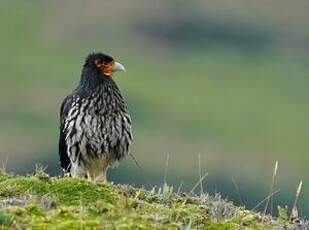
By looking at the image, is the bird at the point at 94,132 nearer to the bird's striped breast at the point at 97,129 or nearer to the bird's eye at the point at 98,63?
the bird's striped breast at the point at 97,129

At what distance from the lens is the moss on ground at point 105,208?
10891mm

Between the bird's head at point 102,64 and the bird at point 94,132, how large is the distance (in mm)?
575

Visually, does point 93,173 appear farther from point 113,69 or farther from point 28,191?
point 28,191

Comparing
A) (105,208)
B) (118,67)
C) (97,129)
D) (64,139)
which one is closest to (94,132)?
(97,129)

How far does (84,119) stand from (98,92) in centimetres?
66

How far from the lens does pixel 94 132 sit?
19.2 m

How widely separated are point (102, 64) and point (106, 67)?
0.27 ft

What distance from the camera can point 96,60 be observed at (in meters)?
20.8

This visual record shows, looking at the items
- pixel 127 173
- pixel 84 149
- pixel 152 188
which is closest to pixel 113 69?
pixel 84 149

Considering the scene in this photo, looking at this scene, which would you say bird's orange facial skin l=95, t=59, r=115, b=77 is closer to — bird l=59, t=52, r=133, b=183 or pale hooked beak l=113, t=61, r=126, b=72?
pale hooked beak l=113, t=61, r=126, b=72

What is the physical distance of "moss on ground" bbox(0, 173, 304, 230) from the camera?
35.7 feet

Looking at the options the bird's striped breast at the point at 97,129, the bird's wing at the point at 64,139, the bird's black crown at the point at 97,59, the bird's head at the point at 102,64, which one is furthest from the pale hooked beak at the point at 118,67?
the bird's wing at the point at 64,139

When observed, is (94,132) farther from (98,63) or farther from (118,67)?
(98,63)

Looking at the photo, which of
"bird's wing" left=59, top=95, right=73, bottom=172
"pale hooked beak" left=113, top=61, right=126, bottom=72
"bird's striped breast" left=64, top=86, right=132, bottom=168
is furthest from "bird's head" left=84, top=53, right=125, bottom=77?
"bird's striped breast" left=64, top=86, right=132, bottom=168
